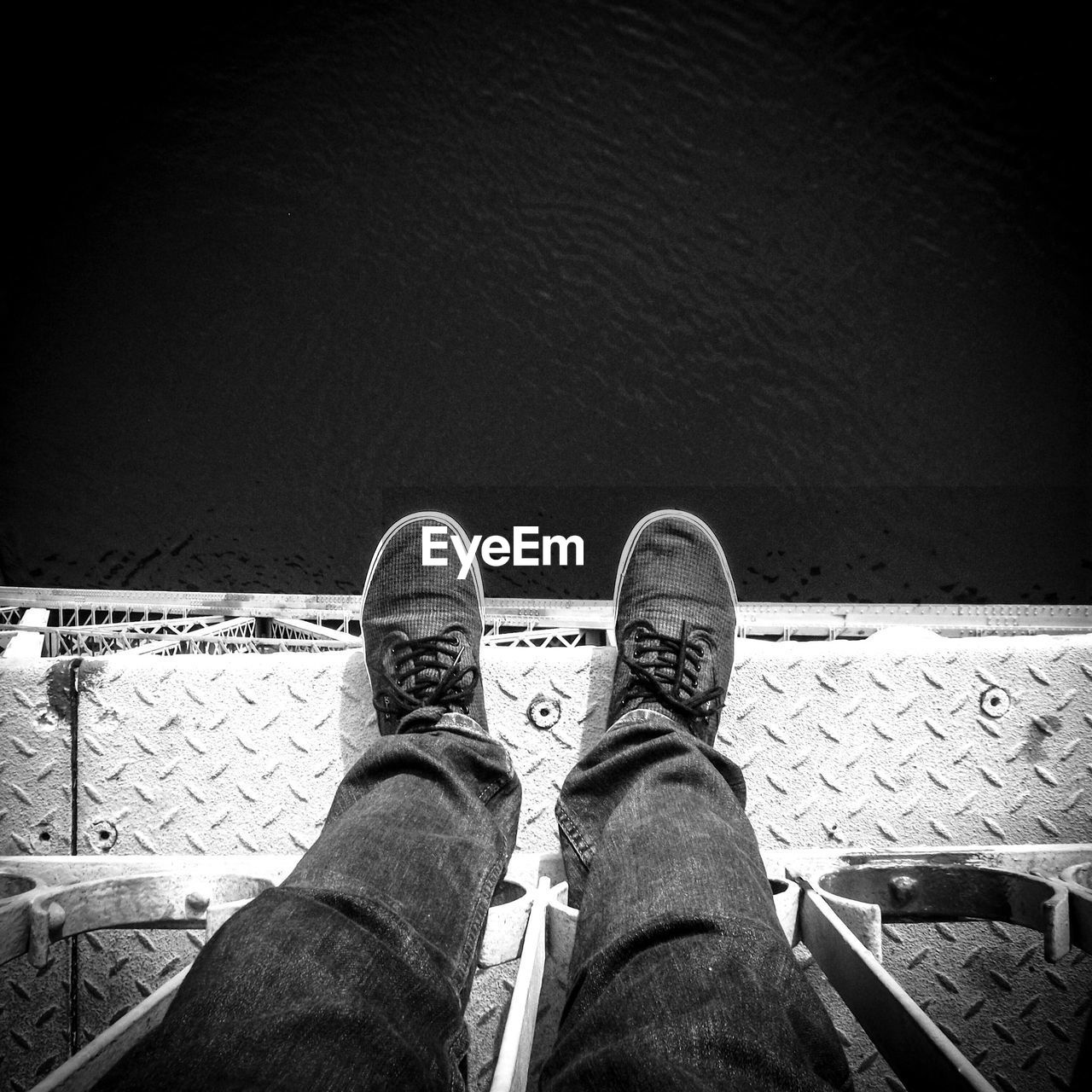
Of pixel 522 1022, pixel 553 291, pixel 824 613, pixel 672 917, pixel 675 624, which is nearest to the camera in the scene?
pixel 522 1022

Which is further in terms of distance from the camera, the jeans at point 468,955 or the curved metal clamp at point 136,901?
the curved metal clamp at point 136,901

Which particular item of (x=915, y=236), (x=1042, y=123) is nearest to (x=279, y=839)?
(x=915, y=236)

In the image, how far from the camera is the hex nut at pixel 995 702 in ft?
2.89

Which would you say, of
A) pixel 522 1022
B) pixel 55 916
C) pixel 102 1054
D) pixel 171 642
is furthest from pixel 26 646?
pixel 522 1022

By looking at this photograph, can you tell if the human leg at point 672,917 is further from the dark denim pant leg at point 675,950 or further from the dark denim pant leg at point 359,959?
the dark denim pant leg at point 359,959

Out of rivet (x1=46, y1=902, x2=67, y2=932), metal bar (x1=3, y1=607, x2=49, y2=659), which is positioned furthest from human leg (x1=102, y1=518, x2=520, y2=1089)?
metal bar (x1=3, y1=607, x2=49, y2=659)

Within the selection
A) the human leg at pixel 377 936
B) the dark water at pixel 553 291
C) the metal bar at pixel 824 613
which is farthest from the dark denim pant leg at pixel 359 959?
the dark water at pixel 553 291

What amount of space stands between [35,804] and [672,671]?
0.86 metres

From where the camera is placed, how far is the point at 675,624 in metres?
0.98

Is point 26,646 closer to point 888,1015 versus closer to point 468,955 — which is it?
point 468,955

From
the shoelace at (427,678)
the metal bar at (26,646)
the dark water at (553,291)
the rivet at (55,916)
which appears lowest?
the rivet at (55,916)

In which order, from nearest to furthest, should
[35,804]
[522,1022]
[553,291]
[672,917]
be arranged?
[522,1022] → [672,917] → [35,804] → [553,291]

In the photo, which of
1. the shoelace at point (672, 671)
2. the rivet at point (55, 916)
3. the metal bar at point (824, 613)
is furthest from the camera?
the metal bar at point (824, 613)

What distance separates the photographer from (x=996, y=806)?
0.88 meters
